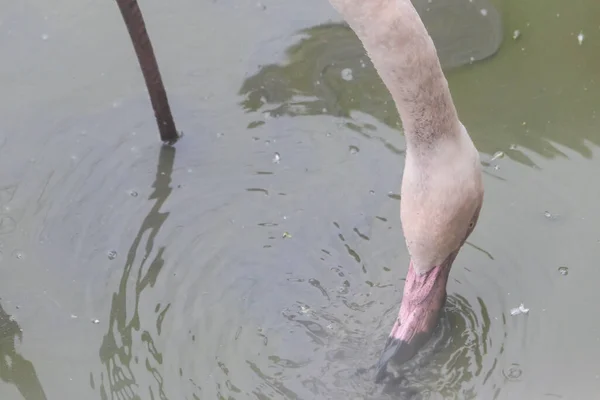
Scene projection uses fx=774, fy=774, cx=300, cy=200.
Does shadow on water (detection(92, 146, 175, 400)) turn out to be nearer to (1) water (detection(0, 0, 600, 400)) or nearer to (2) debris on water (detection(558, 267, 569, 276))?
(1) water (detection(0, 0, 600, 400))

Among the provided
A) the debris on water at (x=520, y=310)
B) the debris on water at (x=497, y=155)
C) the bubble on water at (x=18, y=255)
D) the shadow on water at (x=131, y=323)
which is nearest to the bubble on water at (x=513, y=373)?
the debris on water at (x=520, y=310)

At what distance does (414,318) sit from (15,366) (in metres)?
1.09

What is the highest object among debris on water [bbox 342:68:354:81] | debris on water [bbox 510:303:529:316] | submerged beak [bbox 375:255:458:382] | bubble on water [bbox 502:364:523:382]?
debris on water [bbox 342:68:354:81]

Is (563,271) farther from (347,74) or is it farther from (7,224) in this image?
(7,224)

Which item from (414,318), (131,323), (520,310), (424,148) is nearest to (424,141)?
(424,148)

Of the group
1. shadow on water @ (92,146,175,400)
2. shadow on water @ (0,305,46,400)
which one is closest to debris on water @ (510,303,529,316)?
shadow on water @ (92,146,175,400)

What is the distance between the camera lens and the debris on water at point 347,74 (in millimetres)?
2754

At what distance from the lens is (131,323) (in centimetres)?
219

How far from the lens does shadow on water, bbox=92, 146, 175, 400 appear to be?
206 centimetres

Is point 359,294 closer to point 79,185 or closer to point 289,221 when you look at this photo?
point 289,221

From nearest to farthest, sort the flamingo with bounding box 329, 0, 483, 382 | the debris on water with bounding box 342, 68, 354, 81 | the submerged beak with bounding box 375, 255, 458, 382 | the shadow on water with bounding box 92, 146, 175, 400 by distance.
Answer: the flamingo with bounding box 329, 0, 483, 382, the submerged beak with bounding box 375, 255, 458, 382, the shadow on water with bounding box 92, 146, 175, 400, the debris on water with bounding box 342, 68, 354, 81

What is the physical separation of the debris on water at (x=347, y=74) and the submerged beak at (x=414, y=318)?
96cm

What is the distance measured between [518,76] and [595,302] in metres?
0.91

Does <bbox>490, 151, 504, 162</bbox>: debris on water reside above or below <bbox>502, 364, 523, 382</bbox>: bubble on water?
above
